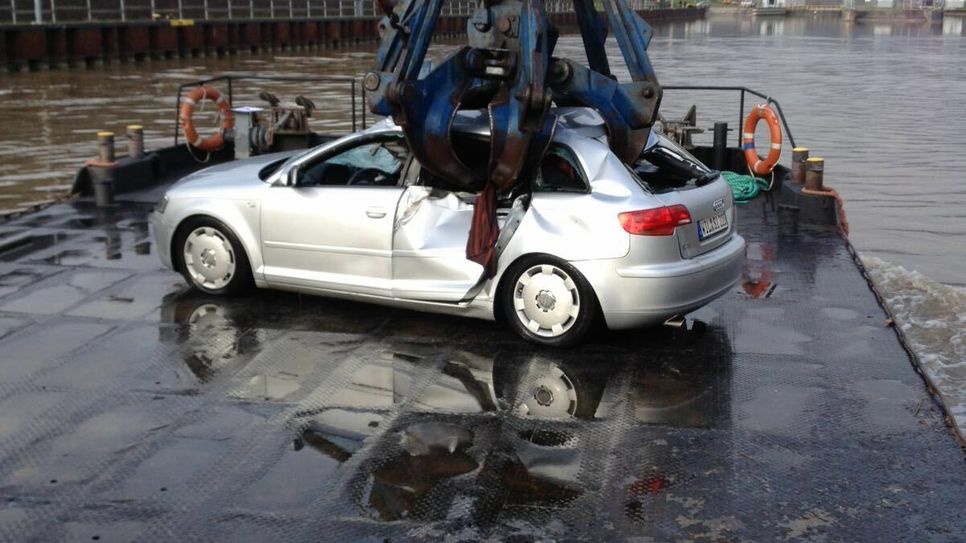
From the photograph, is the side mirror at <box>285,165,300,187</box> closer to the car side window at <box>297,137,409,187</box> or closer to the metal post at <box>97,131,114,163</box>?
the car side window at <box>297,137,409,187</box>

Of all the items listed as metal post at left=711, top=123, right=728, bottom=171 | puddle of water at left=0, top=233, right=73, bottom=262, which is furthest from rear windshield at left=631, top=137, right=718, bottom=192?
metal post at left=711, top=123, right=728, bottom=171

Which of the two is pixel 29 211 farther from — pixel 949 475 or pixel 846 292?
pixel 949 475

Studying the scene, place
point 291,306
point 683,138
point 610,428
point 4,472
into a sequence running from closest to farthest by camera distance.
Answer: point 4,472 → point 610,428 → point 291,306 → point 683,138

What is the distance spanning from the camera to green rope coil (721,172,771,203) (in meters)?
13.6

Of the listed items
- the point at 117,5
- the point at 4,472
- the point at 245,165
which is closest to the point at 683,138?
the point at 245,165

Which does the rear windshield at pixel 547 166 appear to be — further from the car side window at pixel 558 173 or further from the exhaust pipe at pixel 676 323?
the exhaust pipe at pixel 676 323

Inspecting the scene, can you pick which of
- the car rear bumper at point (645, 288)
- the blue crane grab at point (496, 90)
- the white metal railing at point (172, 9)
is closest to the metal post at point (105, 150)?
the blue crane grab at point (496, 90)

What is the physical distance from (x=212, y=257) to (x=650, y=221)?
3.45 metres

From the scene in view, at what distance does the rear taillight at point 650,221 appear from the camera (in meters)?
7.27

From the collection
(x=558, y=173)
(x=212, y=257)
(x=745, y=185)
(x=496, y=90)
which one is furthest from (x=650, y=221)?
(x=745, y=185)

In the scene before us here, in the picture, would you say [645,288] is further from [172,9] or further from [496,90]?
[172,9]

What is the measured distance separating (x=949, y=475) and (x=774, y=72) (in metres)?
50.7

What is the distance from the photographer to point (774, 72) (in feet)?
178

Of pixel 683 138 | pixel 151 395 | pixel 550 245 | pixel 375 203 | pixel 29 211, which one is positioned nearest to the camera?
pixel 151 395
